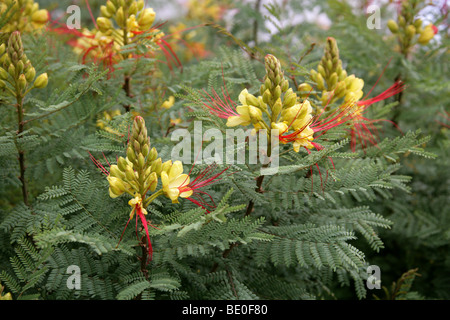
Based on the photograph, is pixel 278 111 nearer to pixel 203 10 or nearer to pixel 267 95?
pixel 267 95

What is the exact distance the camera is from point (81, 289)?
4.83 ft

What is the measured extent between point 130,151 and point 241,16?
108 inches

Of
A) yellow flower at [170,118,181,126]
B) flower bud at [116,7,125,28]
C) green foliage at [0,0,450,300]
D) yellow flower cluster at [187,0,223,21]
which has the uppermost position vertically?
yellow flower cluster at [187,0,223,21]

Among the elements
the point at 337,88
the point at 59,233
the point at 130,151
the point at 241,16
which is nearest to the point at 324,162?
the point at 337,88

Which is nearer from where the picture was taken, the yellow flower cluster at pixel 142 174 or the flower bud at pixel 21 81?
the yellow flower cluster at pixel 142 174

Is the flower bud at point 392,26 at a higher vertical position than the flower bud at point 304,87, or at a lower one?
higher

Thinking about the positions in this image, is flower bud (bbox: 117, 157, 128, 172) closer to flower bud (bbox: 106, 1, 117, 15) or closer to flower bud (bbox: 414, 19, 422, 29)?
flower bud (bbox: 106, 1, 117, 15)

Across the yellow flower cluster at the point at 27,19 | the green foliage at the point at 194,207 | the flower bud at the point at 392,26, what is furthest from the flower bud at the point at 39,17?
the flower bud at the point at 392,26

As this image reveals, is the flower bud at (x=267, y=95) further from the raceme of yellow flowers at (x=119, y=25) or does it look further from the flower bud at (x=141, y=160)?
the raceme of yellow flowers at (x=119, y=25)

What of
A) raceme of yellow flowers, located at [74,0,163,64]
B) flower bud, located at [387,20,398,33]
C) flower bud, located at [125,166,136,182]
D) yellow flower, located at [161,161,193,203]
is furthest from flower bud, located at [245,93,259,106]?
flower bud, located at [387,20,398,33]

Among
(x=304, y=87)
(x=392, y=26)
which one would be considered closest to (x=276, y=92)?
(x=304, y=87)

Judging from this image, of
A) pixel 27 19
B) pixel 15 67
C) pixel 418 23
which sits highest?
pixel 418 23

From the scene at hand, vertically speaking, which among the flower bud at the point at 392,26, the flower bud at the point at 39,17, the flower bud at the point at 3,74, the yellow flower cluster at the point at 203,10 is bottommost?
the flower bud at the point at 3,74

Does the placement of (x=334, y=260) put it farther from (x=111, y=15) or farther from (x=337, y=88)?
(x=111, y=15)
